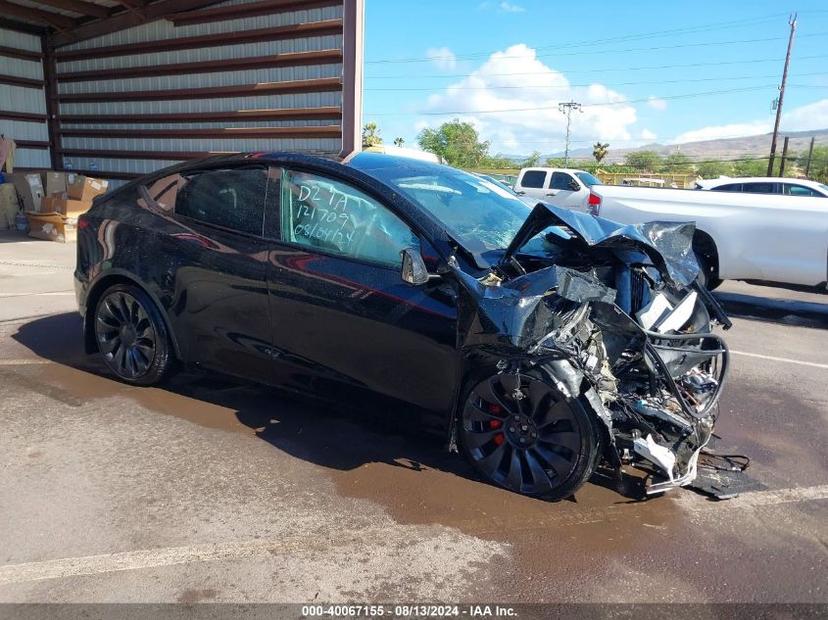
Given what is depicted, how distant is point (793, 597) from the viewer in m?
2.79

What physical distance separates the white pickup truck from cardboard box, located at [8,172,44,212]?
11.1 metres

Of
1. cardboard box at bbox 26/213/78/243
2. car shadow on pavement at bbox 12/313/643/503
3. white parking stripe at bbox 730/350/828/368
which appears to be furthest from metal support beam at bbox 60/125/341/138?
white parking stripe at bbox 730/350/828/368

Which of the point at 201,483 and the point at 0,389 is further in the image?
the point at 0,389

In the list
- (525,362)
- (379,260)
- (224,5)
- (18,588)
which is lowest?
(18,588)

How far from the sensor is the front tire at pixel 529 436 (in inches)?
130

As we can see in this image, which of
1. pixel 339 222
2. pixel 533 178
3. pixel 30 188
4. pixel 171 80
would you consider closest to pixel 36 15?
pixel 171 80

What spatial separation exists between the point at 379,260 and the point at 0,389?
3.07 meters

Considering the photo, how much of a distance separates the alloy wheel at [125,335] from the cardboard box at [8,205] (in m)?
10.7

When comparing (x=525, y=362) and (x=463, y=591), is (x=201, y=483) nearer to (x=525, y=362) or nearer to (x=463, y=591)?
(x=463, y=591)

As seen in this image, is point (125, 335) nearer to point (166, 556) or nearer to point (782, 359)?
point (166, 556)

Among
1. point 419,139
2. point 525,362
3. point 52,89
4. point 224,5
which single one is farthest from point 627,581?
point 419,139

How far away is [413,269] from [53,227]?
37.4 ft

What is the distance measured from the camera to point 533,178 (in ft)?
66.7

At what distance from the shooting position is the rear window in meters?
20.1
